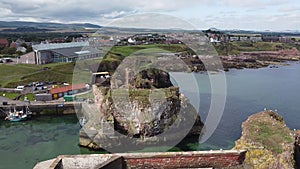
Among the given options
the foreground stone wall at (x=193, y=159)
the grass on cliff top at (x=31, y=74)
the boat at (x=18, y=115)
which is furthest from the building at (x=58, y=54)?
the foreground stone wall at (x=193, y=159)

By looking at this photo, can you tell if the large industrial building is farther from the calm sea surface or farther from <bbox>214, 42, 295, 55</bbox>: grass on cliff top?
<bbox>214, 42, 295, 55</bbox>: grass on cliff top

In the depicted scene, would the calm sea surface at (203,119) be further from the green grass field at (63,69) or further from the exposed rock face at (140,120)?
the green grass field at (63,69)

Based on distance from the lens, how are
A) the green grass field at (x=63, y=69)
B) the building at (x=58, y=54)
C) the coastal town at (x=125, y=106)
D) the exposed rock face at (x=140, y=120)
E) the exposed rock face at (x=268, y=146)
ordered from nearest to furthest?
the exposed rock face at (x=268, y=146)
the coastal town at (x=125, y=106)
the exposed rock face at (x=140, y=120)
the green grass field at (x=63, y=69)
the building at (x=58, y=54)

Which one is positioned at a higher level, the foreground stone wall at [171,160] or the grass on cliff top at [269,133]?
the grass on cliff top at [269,133]

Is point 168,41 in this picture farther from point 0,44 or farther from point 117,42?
point 0,44

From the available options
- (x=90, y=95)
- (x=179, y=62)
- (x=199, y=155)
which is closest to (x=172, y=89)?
(x=90, y=95)

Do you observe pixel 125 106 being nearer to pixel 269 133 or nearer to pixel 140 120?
pixel 140 120

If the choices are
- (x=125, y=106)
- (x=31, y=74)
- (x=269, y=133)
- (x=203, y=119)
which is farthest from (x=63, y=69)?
(x=269, y=133)
